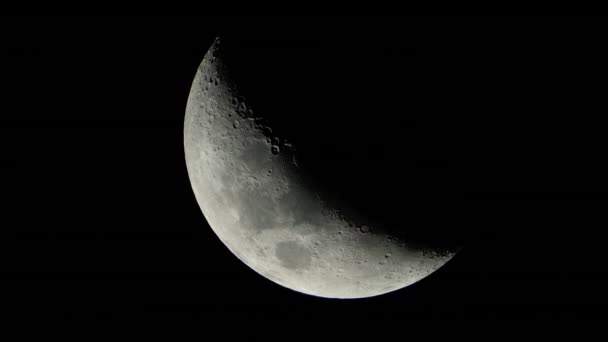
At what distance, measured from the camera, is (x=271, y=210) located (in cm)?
229

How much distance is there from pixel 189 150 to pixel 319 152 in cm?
105

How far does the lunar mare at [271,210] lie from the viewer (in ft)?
7.27

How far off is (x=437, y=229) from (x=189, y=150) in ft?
5.55

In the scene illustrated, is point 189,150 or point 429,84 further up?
point 429,84

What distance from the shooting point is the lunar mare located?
87.3 inches

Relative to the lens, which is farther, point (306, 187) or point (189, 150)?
point (189, 150)

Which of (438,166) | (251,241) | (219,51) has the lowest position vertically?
(251,241)

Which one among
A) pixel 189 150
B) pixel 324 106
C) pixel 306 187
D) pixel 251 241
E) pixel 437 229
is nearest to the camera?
pixel 324 106

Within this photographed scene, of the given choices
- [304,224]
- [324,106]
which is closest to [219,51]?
Result: [324,106]

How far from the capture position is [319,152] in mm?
2082

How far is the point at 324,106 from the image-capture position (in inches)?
79.6

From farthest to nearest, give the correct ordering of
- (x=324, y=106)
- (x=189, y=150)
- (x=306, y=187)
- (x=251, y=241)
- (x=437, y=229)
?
(x=189, y=150) < (x=251, y=241) < (x=437, y=229) < (x=306, y=187) < (x=324, y=106)

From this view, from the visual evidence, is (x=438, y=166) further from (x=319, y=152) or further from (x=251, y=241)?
(x=251, y=241)

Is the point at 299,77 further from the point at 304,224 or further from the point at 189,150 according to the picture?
the point at 189,150
